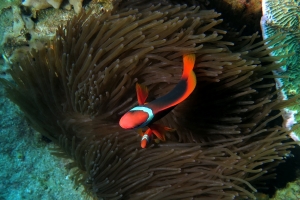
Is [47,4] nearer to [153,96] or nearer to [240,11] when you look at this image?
[153,96]

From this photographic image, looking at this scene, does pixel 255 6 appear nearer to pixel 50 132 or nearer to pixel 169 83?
pixel 169 83

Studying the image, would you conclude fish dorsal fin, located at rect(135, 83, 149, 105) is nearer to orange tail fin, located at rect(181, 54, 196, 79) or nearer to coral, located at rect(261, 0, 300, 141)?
orange tail fin, located at rect(181, 54, 196, 79)

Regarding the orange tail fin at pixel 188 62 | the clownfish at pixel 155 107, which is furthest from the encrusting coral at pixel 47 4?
the clownfish at pixel 155 107

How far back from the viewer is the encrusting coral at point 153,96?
77.9 inches

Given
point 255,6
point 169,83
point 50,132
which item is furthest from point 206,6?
point 50,132

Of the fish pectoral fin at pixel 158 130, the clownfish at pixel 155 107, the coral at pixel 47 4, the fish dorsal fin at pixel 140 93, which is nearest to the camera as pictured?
the clownfish at pixel 155 107

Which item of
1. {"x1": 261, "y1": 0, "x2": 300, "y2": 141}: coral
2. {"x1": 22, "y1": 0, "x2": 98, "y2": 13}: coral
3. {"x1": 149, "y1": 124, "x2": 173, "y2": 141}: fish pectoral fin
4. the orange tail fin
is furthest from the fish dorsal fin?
{"x1": 261, "y1": 0, "x2": 300, "y2": 141}: coral

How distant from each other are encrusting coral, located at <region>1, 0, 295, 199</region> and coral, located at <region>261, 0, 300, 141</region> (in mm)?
476

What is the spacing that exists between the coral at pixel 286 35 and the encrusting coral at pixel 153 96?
0.48 metres

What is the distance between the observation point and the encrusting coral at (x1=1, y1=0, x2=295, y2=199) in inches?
77.9

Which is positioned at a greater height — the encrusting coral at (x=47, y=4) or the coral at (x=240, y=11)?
the encrusting coral at (x=47, y=4)

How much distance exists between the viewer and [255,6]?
2.74 metres

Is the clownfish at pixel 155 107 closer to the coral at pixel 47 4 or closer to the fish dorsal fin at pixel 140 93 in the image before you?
the fish dorsal fin at pixel 140 93

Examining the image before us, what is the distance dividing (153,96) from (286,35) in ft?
4.71
